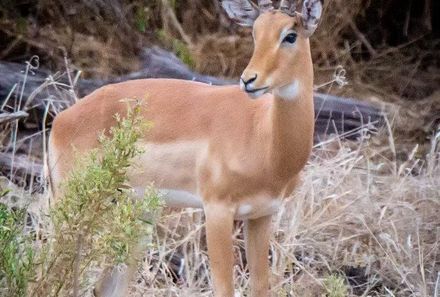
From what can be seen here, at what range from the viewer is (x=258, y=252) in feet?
15.2

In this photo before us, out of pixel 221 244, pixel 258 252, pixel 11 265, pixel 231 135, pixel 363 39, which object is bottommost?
pixel 363 39

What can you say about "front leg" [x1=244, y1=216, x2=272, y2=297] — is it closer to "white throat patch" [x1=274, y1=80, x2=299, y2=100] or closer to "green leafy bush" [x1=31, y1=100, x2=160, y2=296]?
"white throat patch" [x1=274, y1=80, x2=299, y2=100]

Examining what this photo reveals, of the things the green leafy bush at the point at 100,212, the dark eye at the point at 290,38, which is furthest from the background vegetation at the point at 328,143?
the dark eye at the point at 290,38

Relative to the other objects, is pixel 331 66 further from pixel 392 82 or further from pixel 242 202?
pixel 242 202

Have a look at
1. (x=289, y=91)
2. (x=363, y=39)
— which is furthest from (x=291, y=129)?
(x=363, y=39)

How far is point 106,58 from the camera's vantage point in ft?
26.3

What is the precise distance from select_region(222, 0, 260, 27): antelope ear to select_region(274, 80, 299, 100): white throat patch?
0.31 meters

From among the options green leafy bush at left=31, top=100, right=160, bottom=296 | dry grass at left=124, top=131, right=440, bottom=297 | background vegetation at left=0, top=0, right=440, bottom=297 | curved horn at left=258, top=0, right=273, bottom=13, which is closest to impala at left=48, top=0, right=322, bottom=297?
curved horn at left=258, top=0, right=273, bottom=13

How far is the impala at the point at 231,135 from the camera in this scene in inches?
167

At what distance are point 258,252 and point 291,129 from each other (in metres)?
0.57

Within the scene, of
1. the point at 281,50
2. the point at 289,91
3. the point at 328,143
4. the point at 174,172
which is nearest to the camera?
the point at 281,50

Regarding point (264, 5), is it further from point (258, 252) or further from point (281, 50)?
point (258, 252)

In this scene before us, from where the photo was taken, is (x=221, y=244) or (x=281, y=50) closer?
(x=281, y=50)

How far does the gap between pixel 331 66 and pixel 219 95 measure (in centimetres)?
421
